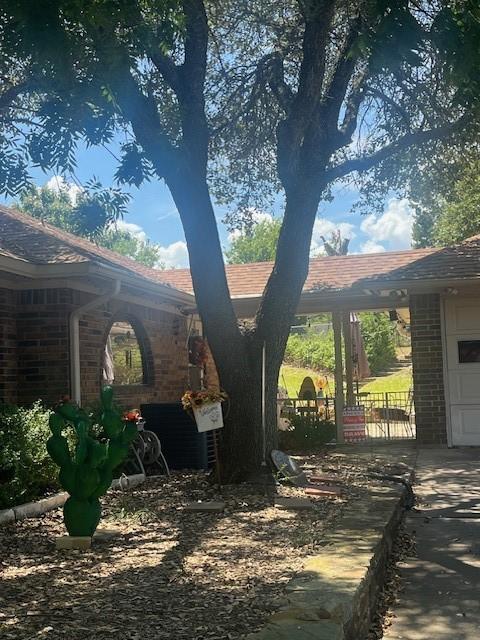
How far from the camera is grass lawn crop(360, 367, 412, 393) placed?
2496 cm

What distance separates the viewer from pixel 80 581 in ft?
14.5

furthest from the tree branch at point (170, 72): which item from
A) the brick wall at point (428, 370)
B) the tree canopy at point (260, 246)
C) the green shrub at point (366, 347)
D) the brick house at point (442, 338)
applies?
the tree canopy at point (260, 246)

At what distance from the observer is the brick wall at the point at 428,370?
40.7 feet

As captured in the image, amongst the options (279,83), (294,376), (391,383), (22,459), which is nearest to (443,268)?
(279,83)

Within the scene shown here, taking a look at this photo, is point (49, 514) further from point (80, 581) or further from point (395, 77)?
point (395, 77)

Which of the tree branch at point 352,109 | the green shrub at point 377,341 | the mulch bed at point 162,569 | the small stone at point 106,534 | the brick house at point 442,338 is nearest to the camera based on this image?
the mulch bed at point 162,569

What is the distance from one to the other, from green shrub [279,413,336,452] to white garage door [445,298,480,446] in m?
2.22

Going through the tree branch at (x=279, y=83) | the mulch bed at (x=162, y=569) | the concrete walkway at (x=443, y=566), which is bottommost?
the concrete walkway at (x=443, y=566)

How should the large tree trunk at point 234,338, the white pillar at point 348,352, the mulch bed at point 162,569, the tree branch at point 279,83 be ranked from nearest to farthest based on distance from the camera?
1. the mulch bed at point 162,569
2. the large tree trunk at point 234,338
3. the tree branch at point 279,83
4. the white pillar at point 348,352

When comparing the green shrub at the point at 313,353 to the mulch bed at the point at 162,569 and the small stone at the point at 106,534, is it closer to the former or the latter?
the mulch bed at the point at 162,569

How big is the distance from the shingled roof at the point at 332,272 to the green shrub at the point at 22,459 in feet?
22.6

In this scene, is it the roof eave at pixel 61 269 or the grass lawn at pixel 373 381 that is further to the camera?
the grass lawn at pixel 373 381

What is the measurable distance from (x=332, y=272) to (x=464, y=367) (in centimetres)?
337

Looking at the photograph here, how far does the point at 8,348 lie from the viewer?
966cm
